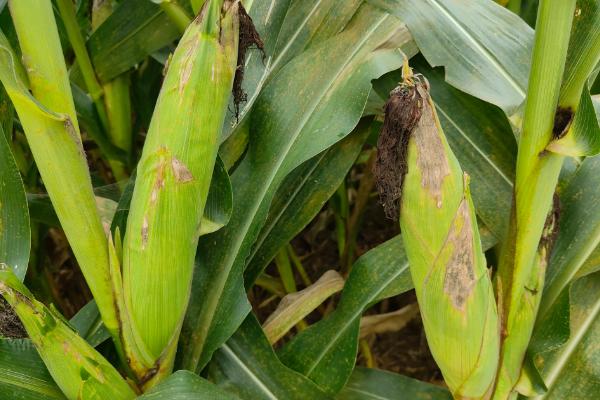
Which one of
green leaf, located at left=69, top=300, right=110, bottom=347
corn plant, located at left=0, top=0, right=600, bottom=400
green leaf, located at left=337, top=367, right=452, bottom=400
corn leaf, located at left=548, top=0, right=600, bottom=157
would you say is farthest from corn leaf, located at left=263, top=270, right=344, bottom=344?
corn leaf, located at left=548, top=0, right=600, bottom=157

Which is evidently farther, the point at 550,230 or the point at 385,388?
the point at 385,388

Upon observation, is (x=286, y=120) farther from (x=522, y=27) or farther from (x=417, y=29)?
(x=522, y=27)

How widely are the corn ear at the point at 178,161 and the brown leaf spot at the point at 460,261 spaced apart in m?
→ 0.30

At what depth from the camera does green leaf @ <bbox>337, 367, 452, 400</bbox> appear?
109 centimetres

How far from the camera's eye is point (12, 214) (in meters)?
1.02

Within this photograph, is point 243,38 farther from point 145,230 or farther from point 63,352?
point 63,352

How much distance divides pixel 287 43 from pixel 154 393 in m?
0.66

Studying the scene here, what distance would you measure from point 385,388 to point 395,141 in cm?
47

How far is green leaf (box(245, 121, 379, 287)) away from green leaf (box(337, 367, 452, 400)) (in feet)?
0.75

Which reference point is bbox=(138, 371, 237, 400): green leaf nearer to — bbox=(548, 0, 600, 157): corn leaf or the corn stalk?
the corn stalk

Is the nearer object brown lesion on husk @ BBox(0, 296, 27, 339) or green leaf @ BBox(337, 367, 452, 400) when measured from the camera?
brown lesion on husk @ BBox(0, 296, 27, 339)

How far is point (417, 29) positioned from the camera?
3.67ft

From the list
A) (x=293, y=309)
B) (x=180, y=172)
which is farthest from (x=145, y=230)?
(x=293, y=309)

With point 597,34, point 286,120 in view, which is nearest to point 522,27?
point 597,34
